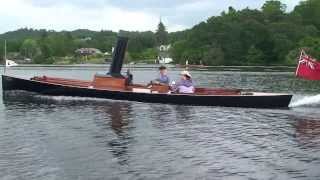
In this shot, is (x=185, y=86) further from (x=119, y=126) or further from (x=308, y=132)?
(x=308, y=132)

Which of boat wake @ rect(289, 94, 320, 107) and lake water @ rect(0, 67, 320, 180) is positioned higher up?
boat wake @ rect(289, 94, 320, 107)

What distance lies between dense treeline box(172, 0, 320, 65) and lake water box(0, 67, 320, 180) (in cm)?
11352

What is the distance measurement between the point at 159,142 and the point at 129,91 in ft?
55.3

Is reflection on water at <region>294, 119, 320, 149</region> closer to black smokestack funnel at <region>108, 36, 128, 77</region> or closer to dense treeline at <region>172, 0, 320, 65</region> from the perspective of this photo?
black smokestack funnel at <region>108, 36, 128, 77</region>

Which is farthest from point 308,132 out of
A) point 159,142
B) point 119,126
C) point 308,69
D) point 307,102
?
point 307,102

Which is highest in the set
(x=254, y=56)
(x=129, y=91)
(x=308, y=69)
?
(x=308, y=69)

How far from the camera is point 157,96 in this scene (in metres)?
41.4

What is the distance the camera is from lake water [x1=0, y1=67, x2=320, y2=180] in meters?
20.9

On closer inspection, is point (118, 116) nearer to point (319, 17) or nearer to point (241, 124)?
point (241, 124)

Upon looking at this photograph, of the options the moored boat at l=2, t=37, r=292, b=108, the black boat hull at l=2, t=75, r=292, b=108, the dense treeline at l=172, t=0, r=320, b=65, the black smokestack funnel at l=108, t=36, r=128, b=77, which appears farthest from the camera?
the dense treeline at l=172, t=0, r=320, b=65

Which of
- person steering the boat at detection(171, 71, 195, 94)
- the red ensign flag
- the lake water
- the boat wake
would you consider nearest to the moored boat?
person steering the boat at detection(171, 71, 195, 94)

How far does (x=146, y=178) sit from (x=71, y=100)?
2508cm

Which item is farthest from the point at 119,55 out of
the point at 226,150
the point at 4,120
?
the point at 226,150

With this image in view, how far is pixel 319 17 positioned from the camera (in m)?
190
